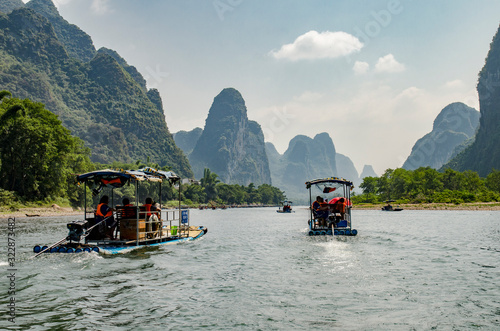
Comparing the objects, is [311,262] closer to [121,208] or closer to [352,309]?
[352,309]

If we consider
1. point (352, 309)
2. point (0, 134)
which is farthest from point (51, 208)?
point (352, 309)

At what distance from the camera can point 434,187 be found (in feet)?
398

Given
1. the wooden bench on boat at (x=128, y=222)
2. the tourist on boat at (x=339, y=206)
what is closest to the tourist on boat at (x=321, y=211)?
the tourist on boat at (x=339, y=206)

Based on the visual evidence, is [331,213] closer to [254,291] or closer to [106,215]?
[106,215]

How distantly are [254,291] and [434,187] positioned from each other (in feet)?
411

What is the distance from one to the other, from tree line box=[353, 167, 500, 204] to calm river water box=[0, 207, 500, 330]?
304ft

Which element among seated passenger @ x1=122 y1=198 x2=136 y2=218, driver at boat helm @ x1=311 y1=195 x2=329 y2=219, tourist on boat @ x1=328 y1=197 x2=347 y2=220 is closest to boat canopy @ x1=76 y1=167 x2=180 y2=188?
seated passenger @ x1=122 y1=198 x2=136 y2=218

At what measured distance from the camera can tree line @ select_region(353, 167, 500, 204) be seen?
102 meters

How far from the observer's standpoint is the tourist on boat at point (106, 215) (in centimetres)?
1891

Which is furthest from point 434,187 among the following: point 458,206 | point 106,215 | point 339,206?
point 106,215

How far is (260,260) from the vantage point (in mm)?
18734

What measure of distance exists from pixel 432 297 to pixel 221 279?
286 inches

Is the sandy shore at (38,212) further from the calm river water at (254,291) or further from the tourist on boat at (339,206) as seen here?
the tourist on boat at (339,206)

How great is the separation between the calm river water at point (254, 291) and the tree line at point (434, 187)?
9278 centimetres
